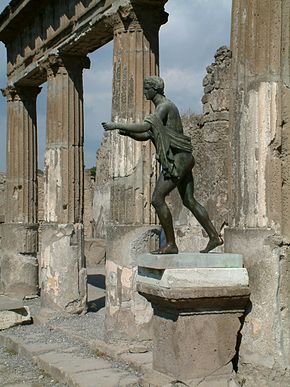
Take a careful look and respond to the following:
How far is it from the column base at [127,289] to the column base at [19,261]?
5.15 metres

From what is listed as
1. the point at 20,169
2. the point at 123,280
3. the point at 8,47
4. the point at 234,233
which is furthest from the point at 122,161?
the point at 8,47

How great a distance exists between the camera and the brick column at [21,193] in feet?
43.3

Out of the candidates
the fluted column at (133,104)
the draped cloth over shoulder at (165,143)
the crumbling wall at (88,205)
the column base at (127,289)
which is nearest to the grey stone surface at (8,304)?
the column base at (127,289)

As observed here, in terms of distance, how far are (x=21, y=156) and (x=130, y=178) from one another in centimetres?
598

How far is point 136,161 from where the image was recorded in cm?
825

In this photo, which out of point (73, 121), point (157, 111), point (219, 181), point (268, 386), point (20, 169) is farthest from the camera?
point (20, 169)

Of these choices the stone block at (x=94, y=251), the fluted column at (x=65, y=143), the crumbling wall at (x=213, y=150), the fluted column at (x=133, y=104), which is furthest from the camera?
the stone block at (x=94, y=251)

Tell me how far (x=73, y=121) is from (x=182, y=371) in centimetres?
677

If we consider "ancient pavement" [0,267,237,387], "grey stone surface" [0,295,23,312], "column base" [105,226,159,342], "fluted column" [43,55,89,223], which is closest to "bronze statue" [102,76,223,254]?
"ancient pavement" [0,267,237,387]

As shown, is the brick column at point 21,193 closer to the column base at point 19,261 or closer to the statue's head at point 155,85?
the column base at point 19,261

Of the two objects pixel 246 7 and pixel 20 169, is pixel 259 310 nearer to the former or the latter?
pixel 246 7

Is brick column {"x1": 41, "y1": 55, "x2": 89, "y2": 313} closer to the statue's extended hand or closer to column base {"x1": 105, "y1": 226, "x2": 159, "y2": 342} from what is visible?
column base {"x1": 105, "y1": 226, "x2": 159, "y2": 342}

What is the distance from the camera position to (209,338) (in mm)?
5160

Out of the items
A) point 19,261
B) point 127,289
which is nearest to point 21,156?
point 19,261
